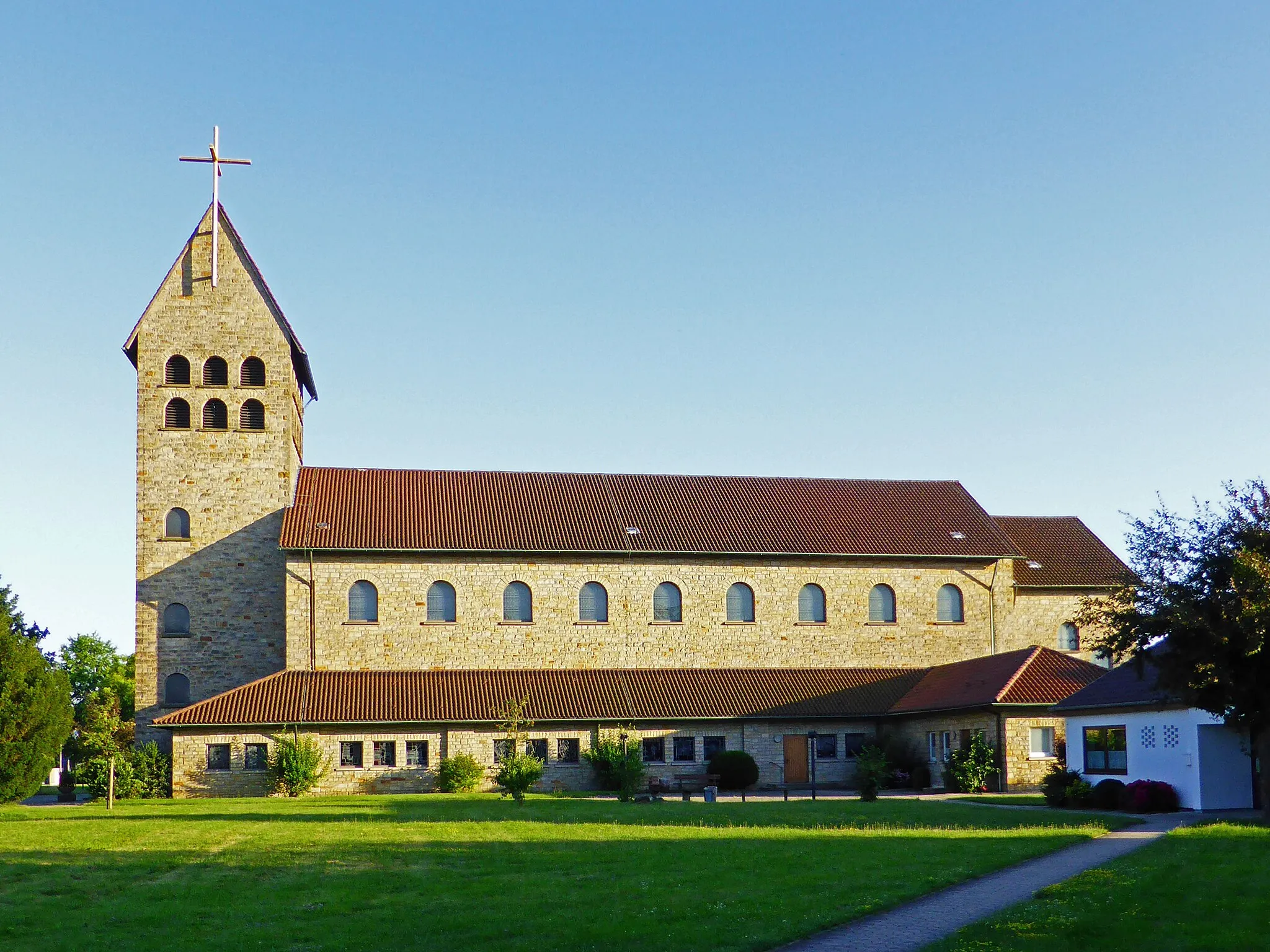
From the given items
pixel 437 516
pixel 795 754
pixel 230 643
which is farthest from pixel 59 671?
pixel 795 754

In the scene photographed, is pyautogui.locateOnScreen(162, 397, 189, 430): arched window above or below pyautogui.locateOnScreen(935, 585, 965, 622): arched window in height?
above

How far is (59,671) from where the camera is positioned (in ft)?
138

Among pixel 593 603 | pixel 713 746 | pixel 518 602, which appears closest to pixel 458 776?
pixel 518 602

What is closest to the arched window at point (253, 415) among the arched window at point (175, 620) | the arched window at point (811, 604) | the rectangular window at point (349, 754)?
the arched window at point (175, 620)

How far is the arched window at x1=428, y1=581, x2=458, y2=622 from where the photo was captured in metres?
50.3

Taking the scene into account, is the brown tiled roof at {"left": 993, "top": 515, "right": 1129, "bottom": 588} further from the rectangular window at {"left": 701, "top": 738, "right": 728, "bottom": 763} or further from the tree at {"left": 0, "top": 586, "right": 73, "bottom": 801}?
the tree at {"left": 0, "top": 586, "right": 73, "bottom": 801}

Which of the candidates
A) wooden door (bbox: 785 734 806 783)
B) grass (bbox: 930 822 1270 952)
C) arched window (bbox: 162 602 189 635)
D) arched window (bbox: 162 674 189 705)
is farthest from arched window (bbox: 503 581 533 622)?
grass (bbox: 930 822 1270 952)

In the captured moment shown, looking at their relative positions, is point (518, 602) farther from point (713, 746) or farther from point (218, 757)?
point (218, 757)

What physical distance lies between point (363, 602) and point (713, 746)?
13.5 metres

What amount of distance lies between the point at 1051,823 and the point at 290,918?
61.4 ft

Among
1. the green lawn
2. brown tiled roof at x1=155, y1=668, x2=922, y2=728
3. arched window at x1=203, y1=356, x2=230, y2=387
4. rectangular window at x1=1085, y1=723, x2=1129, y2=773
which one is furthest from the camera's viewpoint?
arched window at x1=203, y1=356, x2=230, y2=387

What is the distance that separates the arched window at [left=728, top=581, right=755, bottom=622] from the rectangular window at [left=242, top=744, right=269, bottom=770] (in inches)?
692

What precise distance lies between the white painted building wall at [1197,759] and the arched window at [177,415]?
3468cm

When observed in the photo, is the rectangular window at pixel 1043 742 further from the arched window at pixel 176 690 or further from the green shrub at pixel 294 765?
the arched window at pixel 176 690
